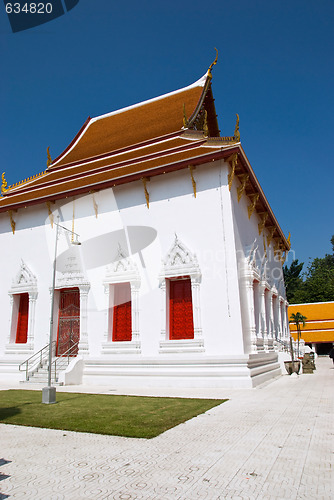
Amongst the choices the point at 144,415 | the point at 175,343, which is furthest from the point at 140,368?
the point at 144,415

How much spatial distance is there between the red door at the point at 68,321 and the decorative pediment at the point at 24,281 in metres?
1.03

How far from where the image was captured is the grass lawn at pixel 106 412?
15.9ft

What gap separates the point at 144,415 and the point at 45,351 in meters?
6.81

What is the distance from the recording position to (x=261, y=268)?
12.9 meters

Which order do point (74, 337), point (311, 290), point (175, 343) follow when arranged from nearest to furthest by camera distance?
1. point (175, 343)
2. point (74, 337)
3. point (311, 290)

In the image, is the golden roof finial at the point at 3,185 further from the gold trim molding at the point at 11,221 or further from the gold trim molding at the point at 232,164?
the gold trim molding at the point at 232,164

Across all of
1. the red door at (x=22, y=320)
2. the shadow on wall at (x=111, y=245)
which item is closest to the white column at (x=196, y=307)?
the shadow on wall at (x=111, y=245)

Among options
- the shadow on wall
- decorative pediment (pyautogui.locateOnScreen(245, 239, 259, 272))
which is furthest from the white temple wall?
decorative pediment (pyautogui.locateOnScreen(245, 239, 259, 272))

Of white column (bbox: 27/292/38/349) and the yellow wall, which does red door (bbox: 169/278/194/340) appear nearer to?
white column (bbox: 27/292/38/349)

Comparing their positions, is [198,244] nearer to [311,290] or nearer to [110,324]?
[110,324]

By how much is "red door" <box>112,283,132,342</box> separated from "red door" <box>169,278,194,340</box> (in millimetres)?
1370

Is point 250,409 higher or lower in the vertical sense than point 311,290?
lower

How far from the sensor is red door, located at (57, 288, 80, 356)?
11578mm

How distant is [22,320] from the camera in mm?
12539
